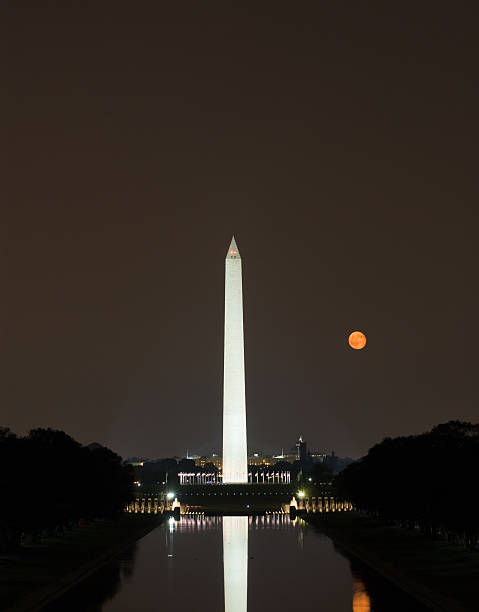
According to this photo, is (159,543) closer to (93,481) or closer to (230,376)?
(93,481)

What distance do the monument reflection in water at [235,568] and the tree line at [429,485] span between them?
8.85 m

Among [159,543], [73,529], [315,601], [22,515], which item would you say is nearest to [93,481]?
[73,529]

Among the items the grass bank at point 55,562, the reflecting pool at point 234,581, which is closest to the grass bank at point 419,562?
the reflecting pool at point 234,581

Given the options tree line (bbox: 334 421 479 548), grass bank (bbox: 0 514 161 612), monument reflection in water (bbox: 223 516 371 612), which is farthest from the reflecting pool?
tree line (bbox: 334 421 479 548)

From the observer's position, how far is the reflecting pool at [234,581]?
95.5 feet

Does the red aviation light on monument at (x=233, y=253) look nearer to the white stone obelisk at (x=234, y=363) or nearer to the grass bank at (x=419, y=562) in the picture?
the white stone obelisk at (x=234, y=363)

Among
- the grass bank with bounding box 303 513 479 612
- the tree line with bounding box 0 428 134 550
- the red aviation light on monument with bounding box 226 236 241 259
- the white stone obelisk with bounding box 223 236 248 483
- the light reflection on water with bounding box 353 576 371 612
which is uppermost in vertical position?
the red aviation light on monument with bounding box 226 236 241 259

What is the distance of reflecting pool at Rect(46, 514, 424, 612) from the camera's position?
2909cm

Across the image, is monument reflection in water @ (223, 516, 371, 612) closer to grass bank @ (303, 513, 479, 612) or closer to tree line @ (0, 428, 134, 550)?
grass bank @ (303, 513, 479, 612)

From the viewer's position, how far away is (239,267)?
406ft

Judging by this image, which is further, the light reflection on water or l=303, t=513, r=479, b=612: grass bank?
l=303, t=513, r=479, b=612: grass bank

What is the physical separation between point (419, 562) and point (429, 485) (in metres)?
13.7

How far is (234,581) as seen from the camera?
117 ft

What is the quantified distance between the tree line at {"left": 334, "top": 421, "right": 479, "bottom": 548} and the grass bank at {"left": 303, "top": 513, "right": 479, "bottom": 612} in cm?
117
